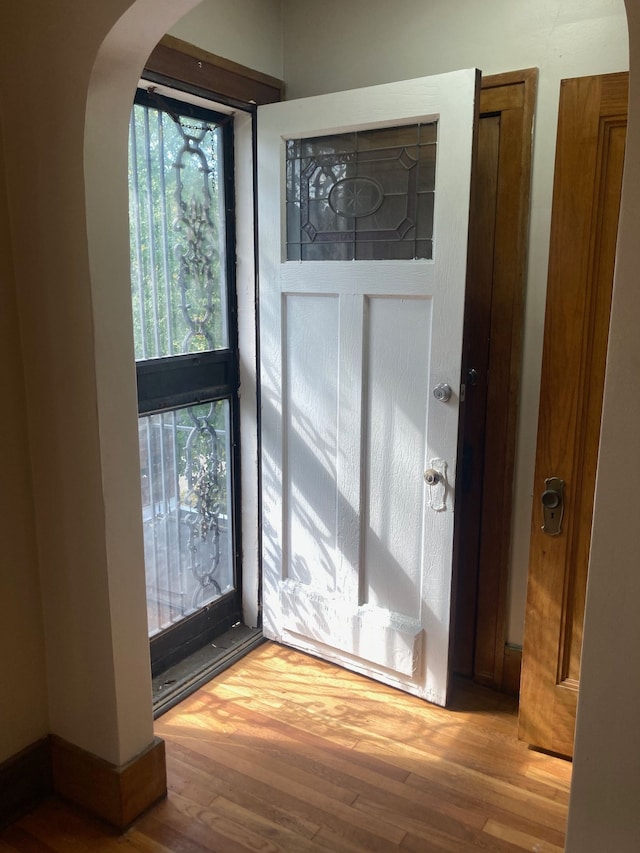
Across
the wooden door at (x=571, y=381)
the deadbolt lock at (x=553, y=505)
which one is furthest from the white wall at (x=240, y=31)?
the deadbolt lock at (x=553, y=505)

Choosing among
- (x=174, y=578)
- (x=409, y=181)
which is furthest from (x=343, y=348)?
(x=174, y=578)

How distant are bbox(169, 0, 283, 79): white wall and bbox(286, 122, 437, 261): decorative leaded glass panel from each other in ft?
1.12

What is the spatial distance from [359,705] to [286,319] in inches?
56.1

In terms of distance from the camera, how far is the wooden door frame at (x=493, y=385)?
218cm

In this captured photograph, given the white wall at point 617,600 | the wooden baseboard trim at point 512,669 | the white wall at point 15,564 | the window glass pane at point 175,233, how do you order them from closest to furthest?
1. the white wall at point 617,600
2. the white wall at point 15,564
3. the window glass pane at point 175,233
4. the wooden baseboard trim at point 512,669

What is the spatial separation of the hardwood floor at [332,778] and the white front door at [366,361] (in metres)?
0.18

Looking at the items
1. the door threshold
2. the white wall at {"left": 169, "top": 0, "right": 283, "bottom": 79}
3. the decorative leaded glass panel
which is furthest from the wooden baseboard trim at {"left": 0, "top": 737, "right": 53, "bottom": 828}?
the white wall at {"left": 169, "top": 0, "right": 283, "bottom": 79}

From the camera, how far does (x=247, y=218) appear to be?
8.57 feet

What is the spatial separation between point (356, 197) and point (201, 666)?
6.01 feet

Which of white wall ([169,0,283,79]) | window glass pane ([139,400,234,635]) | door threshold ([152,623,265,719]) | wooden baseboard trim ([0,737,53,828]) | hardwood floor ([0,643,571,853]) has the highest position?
white wall ([169,0,283,79])

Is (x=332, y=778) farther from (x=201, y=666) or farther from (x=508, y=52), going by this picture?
(x=508, y=52)

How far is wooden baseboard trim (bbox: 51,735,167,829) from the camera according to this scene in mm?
1878

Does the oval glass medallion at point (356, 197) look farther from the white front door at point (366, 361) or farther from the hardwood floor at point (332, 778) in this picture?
the hardwood floor at point (332, 778)

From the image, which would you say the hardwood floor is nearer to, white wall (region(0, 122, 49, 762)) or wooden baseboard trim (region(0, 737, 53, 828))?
wooden baseboard trim (region(0, 737, 53, 828))
